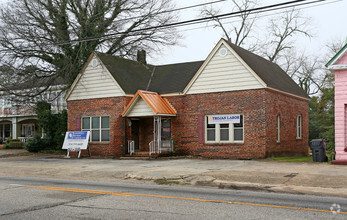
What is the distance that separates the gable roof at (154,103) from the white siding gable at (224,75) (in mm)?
1772

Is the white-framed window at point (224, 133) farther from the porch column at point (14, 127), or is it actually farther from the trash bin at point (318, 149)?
the porch column at point (14, 127)

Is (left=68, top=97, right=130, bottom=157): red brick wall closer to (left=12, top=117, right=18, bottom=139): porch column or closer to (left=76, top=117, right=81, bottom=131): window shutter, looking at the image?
(left=76, top=117, right=81, bottom=131): window shutter

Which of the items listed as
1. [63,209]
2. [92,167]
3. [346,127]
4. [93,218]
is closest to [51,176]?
[92,167]

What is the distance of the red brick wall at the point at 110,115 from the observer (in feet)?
86.2

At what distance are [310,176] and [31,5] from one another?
77.7 feet

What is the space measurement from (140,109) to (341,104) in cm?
1158

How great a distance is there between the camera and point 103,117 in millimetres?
27188

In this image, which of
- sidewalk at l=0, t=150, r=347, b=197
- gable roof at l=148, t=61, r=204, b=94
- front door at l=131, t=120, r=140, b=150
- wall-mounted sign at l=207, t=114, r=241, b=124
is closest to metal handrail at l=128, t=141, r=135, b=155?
front door at l=131, t=120, r=140, b=150

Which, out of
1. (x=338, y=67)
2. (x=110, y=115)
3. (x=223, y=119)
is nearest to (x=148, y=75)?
(x=110, y=115)

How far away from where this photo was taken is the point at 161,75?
2939 cm

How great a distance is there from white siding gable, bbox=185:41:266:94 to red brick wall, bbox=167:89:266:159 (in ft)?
1.15

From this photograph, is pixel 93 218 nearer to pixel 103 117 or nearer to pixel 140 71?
pixel 103 117

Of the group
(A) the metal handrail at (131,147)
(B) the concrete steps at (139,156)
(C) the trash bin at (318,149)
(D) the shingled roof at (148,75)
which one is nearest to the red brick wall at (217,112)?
(A) the metal handrail at (131,147)

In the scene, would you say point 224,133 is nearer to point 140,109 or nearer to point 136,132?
point 140,109
